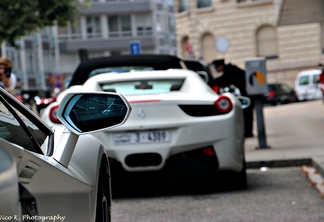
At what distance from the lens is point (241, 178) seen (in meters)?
9.07

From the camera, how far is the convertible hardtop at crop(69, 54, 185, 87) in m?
11.0

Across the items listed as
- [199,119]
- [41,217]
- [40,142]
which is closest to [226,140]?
[199,119]

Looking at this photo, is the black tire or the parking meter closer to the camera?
the black tire

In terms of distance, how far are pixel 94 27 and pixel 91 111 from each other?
90410 millimetres

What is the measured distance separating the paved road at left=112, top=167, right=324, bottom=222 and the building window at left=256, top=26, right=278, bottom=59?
46.1 m

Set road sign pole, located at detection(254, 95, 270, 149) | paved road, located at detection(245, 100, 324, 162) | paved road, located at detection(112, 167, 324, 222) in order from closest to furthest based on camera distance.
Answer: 1. paved road, located at detection(112, 167, 324, 222)
2. paved road, located at detection(245, 100, 324, 162)
3. road sign pole, located at detection(254, 95, 270, 149)

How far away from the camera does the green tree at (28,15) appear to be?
41938mm

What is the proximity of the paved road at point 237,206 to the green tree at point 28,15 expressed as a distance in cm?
3317

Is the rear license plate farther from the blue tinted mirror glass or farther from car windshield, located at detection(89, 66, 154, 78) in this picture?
the blue tinted mirror glass

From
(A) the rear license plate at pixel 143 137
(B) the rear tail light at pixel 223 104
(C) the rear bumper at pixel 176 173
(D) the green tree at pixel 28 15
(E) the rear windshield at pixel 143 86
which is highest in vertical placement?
(D) the green tree at pixel 28 15

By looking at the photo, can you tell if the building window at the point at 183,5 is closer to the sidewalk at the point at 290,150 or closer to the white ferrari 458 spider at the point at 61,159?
the sidewalk at the point at 290,150

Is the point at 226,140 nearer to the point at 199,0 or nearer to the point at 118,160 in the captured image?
the point at 118,160

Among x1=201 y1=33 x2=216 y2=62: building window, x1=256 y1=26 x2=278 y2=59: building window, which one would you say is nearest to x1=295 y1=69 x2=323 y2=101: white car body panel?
x1=256 y1=26 x2=278 y2=59: building window

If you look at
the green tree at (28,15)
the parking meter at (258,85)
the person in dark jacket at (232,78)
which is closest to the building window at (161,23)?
the green tree at (28,15)
